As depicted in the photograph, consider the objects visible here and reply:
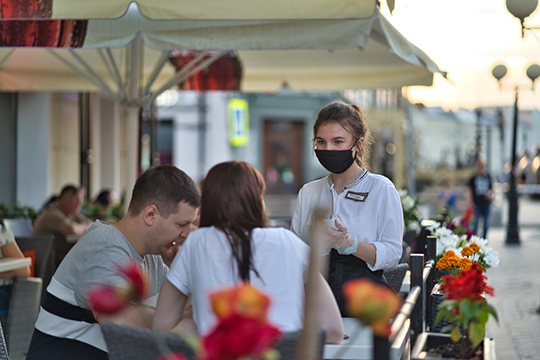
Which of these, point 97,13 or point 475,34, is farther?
point 475,34

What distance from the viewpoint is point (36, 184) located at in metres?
11.4

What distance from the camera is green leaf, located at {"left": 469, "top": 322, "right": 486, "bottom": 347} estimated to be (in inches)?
87.4

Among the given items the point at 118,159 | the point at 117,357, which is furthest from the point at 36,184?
the point at 117,357

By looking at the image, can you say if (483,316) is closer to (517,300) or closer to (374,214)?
(374,214)

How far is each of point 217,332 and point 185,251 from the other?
0.93 meters

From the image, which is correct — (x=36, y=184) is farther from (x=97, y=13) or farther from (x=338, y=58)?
(x=97, y=13)

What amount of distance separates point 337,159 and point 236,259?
1.28 metres

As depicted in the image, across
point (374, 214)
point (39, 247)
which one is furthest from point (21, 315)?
point (374, 214)

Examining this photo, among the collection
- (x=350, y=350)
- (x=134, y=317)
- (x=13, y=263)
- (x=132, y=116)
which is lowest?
(x=13, y=263)

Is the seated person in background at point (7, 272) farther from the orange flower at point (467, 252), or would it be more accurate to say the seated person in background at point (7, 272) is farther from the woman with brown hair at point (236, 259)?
the orange flower at point (467, 252)

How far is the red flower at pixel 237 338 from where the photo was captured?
3.73 feet

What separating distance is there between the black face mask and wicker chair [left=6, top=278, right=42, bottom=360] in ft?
9.35

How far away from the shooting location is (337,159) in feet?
10.4

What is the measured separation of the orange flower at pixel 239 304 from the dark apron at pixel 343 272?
1.95m
